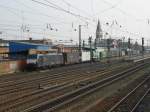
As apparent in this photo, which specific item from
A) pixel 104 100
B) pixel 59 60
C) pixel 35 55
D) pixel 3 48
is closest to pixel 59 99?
pixel 104 100

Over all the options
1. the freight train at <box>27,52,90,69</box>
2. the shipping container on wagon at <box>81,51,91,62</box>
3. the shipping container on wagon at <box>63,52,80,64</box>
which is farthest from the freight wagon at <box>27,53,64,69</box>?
the shipping container on wagon at <box>81,51,91,62</box>

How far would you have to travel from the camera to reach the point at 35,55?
5594cm

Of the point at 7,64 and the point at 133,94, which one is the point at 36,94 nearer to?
the point at 133,94

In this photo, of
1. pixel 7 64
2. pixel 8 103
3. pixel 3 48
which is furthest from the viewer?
pixel 3 48

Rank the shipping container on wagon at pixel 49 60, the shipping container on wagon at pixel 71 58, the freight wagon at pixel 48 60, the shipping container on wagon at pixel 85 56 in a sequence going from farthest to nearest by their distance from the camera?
the shipping container on wagon at pixel 85 56 → the shipping container on wagon at pixel 71 58 → the shipping container on wagon at pixel 49 60 → the freight wagon at pixel 48 60

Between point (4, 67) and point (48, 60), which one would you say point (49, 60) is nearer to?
point (48, 60)

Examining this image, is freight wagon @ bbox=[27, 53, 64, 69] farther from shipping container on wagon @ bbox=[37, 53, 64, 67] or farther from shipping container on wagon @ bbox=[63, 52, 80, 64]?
shipping container on wagon @ bbox=[63, 52, 80, 64]

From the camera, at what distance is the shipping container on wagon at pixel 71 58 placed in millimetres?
69575

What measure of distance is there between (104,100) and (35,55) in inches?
1433

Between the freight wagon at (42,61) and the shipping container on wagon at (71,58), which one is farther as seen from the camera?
the shipping container on wagon at (71,58)

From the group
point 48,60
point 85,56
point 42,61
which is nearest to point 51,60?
point 48,60

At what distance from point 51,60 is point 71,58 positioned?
13.1 m

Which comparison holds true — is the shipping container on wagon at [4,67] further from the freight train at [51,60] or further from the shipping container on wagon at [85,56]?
the shipping container on wagon at [85,56]

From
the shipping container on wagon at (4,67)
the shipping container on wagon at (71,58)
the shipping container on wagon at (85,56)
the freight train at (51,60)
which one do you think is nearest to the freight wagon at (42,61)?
the freight train at (51,60)
